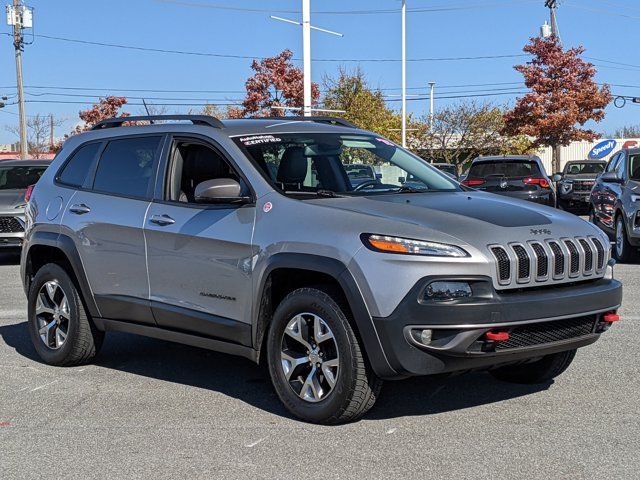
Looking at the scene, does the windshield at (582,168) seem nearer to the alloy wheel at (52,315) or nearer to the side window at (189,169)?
the alloy wheel at (52,315)

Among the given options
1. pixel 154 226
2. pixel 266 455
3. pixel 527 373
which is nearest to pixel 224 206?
pixel 154 226

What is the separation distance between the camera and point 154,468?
4551mm

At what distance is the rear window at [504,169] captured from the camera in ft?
64.5

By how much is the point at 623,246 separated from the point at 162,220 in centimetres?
902

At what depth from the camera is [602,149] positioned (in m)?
53.8

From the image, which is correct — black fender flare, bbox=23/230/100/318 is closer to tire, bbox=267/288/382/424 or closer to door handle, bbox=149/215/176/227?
door handle, bbox=149/215/176/227

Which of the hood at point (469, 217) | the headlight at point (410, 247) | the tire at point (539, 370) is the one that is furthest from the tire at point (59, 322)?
the tire at point (539, 370)

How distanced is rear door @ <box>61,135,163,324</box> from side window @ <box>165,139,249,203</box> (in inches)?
6.4

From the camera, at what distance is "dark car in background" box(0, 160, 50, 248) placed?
14531 mm

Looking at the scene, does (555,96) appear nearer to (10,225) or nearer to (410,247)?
(10,225)

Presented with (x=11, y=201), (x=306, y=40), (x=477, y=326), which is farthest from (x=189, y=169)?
(x=306, y=40)

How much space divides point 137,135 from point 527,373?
10.4 ft

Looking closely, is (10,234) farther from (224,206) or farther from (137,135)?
(224,206)

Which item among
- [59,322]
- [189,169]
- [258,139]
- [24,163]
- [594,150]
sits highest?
[258,139]
